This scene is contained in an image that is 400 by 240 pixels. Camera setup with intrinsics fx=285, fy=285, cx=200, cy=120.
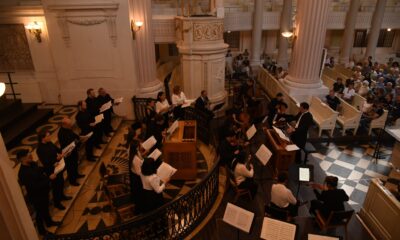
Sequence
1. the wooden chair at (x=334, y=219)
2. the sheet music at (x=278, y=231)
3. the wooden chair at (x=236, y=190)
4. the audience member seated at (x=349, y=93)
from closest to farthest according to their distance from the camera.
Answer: the sheet music at (x=278, y=231), the wooden chair at (x=334, y=219), the wooden chair at (x=236, y=190), the audience member seated at (x=349, y=93)

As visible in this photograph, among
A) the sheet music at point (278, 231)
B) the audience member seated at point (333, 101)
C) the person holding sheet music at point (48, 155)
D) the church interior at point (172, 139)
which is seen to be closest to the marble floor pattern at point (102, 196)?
the church interior at point (172, 139)

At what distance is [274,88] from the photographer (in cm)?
1231

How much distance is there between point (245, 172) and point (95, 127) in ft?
13.3

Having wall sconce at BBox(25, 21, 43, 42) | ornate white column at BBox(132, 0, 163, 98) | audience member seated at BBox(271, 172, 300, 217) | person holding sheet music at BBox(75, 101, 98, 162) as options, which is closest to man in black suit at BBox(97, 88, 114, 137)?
person holding sheet music at BBox(75, 101, 98, 162)

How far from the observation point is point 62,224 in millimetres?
5320

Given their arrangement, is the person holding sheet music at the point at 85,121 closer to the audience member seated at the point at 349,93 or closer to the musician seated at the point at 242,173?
the musician seated at the point at 242,173

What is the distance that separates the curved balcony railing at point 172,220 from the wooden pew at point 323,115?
4.92 meters

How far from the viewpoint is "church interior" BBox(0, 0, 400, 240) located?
4809mm

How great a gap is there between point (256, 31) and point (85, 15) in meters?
10.5

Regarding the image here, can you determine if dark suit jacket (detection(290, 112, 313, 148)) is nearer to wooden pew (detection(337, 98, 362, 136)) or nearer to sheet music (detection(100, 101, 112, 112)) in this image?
wooden pew (detection(337, 98, 362, 136))

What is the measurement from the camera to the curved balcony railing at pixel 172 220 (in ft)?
13.5

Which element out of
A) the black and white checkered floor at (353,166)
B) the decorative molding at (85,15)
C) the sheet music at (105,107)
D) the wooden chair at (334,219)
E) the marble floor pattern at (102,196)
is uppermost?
the decorative molding at (85,15)

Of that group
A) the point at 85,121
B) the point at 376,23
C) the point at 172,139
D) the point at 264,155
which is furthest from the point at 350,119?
the point at 376,23

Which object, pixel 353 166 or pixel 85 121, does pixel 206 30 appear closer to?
pixel 85 121
